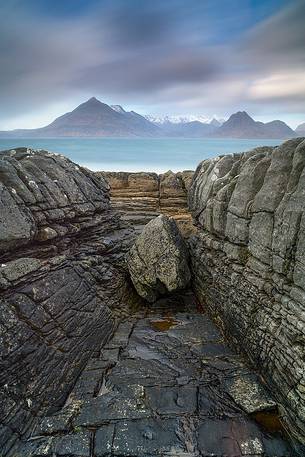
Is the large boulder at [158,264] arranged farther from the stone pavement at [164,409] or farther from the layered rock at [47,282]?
the stone pavement at [164,409]

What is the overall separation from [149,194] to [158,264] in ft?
38.4

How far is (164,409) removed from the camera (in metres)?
9.93

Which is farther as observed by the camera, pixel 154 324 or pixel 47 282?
pixel 154 324

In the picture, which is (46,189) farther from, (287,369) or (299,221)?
(287,369)

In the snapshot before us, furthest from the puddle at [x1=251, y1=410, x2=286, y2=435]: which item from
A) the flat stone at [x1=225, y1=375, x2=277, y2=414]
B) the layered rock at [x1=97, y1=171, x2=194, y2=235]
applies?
the layered rock at [x1=97, y1=171, x2=194, y2=235]

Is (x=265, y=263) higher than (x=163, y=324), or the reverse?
(x=265, y=263)

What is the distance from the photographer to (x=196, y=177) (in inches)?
828

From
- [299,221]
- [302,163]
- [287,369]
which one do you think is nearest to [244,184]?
[302,163]

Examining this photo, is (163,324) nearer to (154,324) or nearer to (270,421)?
(154,324)

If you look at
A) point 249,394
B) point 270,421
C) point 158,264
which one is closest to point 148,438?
point 249,394

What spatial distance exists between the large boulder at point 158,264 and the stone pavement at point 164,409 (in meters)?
3.51

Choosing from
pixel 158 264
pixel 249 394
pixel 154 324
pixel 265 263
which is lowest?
pixel 154 324

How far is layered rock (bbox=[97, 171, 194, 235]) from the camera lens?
24328 mm

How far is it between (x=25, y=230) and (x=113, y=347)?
5920 mm
